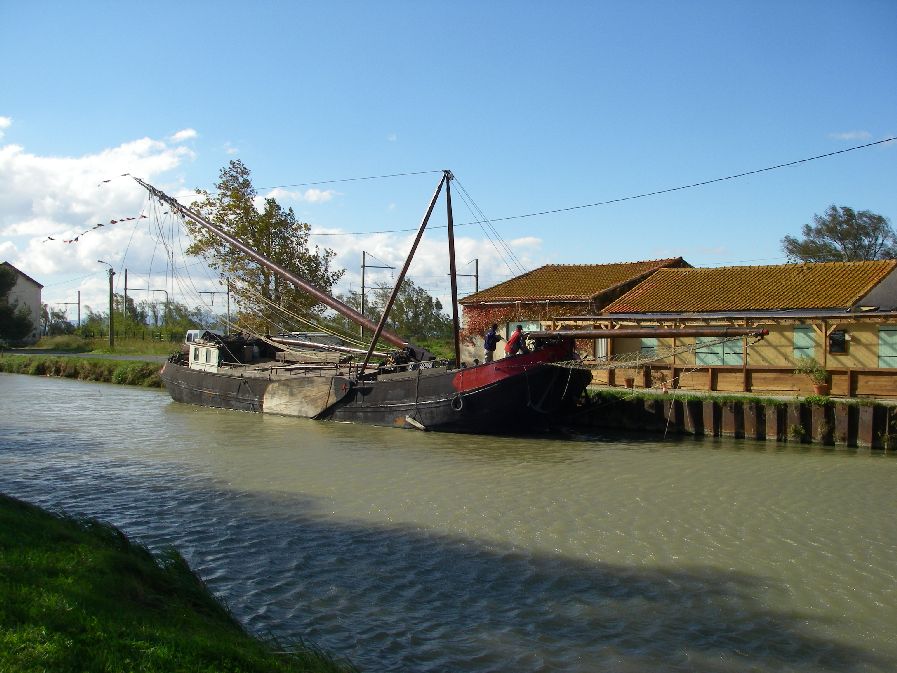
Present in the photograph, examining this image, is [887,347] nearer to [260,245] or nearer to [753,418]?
[753,418]

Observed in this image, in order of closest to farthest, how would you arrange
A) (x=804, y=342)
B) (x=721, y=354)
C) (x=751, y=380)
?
(x=751, y=380) → (x=804, y=342) → (x=721, y=354)

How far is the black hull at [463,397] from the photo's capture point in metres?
20.4

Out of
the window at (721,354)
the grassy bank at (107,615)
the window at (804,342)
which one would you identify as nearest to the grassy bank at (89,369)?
the window at (721,354)

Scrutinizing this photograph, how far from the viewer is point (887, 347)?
2228 cm

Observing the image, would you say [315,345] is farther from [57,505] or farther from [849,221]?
[849,221]

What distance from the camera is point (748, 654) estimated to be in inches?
287

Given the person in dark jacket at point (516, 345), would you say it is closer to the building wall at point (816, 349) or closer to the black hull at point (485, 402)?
the black hull at point (485, 402)

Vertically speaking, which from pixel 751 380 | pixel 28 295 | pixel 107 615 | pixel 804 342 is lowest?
pixel 107 615

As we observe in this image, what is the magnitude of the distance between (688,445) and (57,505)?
535 inches

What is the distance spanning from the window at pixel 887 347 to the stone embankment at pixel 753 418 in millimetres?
4025

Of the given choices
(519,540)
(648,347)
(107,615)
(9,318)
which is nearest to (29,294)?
(9,318)

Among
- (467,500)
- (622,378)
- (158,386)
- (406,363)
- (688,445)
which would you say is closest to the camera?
(467,500)

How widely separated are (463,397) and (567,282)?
1593 cm

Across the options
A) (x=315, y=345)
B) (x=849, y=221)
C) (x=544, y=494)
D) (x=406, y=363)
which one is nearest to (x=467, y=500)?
(x=544, y=494)
